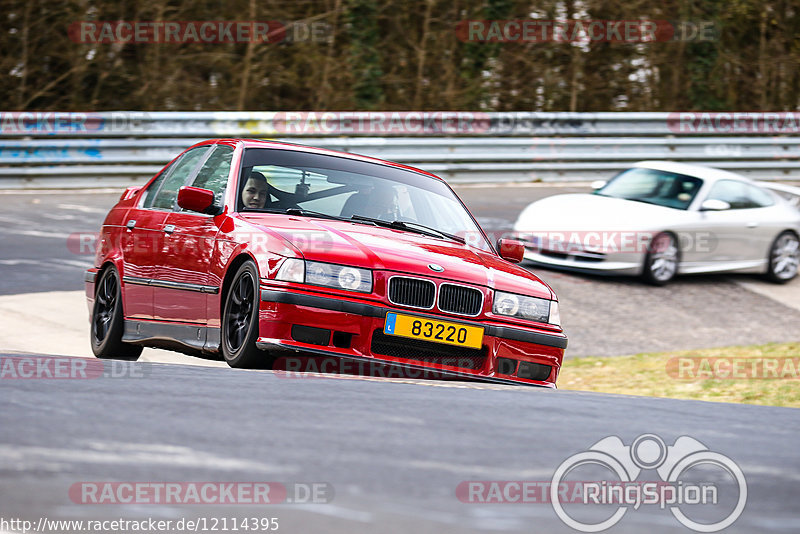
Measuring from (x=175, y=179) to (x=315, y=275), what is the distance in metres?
2.03

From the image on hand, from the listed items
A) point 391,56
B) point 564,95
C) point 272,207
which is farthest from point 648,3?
point 272,207

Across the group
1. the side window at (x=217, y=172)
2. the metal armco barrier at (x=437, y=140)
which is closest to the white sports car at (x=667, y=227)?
the metal armco barrier at (x=437, y=140)

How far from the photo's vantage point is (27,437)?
312 cm

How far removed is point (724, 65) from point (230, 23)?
36.2ft

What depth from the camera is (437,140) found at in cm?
1817

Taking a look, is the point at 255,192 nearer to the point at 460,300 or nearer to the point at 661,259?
the point at 460,300

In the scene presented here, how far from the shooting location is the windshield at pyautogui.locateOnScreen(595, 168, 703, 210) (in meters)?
12.8

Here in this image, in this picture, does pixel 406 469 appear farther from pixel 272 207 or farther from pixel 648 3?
pixel 648 3

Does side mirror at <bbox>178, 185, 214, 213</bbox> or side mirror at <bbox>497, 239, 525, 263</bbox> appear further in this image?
side mirror at <bbox>497, 239, 525, 263</bbox>

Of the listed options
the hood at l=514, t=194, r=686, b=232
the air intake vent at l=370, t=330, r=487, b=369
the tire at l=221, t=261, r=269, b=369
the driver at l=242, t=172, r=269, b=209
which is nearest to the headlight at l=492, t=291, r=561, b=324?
the air intake vent at l=370, t=330, r=487, b=369

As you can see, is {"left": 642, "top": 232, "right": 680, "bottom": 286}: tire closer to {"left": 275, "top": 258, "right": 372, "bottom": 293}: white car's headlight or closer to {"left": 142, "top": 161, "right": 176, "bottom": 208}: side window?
{"left": 142, "top": 161, "right": 176, "bottom": 208}: side window

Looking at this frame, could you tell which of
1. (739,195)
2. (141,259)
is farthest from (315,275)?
(739,195)

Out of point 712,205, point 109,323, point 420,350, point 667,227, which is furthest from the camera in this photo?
point 712,205

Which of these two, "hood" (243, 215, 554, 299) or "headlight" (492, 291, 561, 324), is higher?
"hood" (243, 215, 554, 299)
